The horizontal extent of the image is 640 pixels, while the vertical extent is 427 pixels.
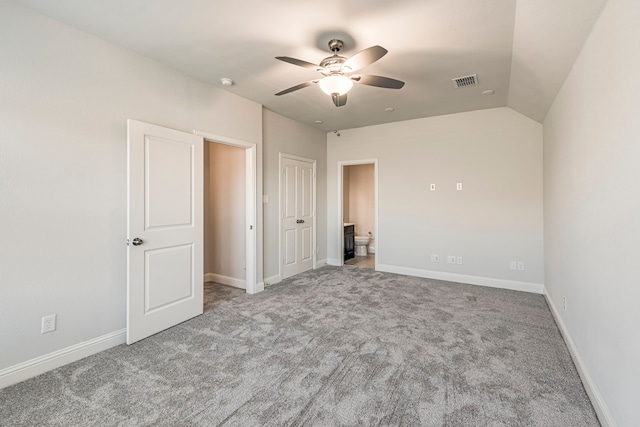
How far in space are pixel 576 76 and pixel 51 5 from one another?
3.97 meters

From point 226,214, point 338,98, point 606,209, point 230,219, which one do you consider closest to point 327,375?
point 606,209

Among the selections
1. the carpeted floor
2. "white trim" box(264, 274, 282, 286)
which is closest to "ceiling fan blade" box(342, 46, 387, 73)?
the carpeted floor

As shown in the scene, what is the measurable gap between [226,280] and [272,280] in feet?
2.39

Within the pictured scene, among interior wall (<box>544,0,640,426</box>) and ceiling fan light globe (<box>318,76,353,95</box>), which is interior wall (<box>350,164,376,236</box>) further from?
ceiling fan light globe (<box>318,76,353,95</box>)

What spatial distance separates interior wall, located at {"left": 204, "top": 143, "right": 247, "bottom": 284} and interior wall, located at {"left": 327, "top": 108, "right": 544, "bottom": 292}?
2253 mm

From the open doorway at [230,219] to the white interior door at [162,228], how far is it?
86 centimetres

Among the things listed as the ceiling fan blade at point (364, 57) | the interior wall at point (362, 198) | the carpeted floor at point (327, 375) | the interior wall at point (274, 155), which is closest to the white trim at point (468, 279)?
the carpeted floor at point (327, 375)

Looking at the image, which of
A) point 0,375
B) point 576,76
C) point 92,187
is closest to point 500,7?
point 576,76

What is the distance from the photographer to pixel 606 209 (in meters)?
1.62

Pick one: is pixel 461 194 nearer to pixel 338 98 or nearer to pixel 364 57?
pixel 338 98

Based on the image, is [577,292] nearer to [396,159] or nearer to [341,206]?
[396,159]

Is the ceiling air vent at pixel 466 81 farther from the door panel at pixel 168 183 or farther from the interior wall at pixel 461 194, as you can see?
the door panel at pixel 168 183

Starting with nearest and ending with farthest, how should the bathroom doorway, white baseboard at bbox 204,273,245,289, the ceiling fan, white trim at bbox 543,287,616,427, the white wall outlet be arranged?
1. white trim at bbox 543,287,616,427
2. the white wall outlet
3. the ceiling fan
4. white baseboard at bbox 204,273,245,289
5. the bathroom doorway

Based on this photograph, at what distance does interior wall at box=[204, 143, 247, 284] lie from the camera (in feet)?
13.9
